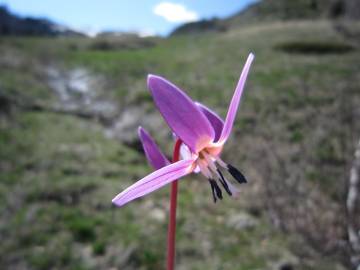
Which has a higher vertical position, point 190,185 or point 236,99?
point 236,99

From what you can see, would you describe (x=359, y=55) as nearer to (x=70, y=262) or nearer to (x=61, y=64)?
(x=70, y=262)

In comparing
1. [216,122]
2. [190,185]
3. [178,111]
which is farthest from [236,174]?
[190,185]

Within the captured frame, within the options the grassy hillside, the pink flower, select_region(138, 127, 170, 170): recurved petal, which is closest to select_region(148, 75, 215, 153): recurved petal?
the pink flower

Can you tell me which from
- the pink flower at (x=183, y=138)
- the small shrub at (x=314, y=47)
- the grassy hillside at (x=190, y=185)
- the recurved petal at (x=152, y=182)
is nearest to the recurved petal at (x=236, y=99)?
the pink flower at (x=183, y=138)

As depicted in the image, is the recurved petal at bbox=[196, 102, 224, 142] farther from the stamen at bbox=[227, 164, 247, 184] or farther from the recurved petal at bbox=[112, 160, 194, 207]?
the recurved petal at bbox=[112, 160, 194, 207]

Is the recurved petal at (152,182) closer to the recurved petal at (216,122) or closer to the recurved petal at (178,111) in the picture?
the recurved petal at (178,111)

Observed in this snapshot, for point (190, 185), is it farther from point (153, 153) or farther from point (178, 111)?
point (178, 111)
